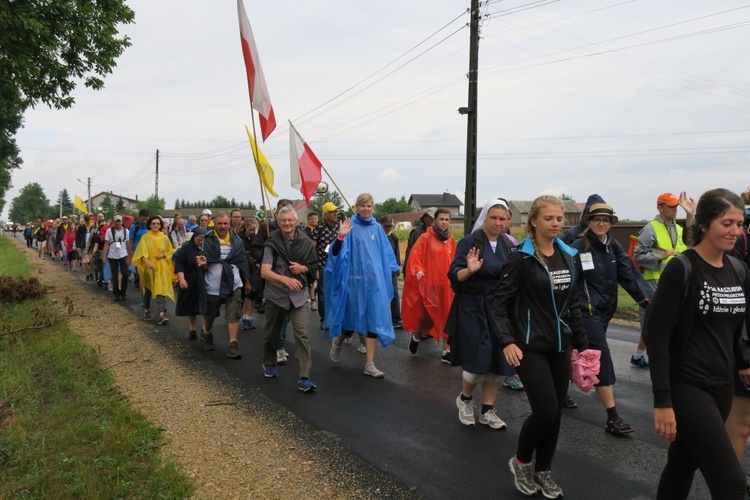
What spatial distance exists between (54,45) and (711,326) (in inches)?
441

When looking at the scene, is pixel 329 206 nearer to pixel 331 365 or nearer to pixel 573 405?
pixel 331 365

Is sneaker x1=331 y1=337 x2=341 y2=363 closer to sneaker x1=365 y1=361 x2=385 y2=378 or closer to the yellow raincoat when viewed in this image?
sneaker x1=365 y1=361 x2=385 y2=378

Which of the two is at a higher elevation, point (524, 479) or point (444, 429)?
point (524, 479)

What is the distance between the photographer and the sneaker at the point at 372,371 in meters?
6.23

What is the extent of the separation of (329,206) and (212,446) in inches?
223

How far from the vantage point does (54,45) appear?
32.7 ft

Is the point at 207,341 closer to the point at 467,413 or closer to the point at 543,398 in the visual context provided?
the point at 467,413

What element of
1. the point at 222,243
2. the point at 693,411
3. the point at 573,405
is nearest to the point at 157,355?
the point at 222,243

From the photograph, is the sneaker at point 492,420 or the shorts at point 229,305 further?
the shorts at point 229,305

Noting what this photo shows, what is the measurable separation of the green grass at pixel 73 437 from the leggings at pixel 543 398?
2171 millimetres

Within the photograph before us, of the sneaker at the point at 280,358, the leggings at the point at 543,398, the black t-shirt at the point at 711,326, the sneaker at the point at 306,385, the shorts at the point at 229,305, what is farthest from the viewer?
the shorts at the point at 229,305

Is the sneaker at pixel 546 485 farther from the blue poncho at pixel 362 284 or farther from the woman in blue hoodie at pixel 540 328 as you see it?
the blue poncho at pixel 362 284

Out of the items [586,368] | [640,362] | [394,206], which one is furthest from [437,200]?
[586,368]

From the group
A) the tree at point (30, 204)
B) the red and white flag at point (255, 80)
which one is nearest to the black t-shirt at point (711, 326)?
the red and white flag at point (255, 80)
